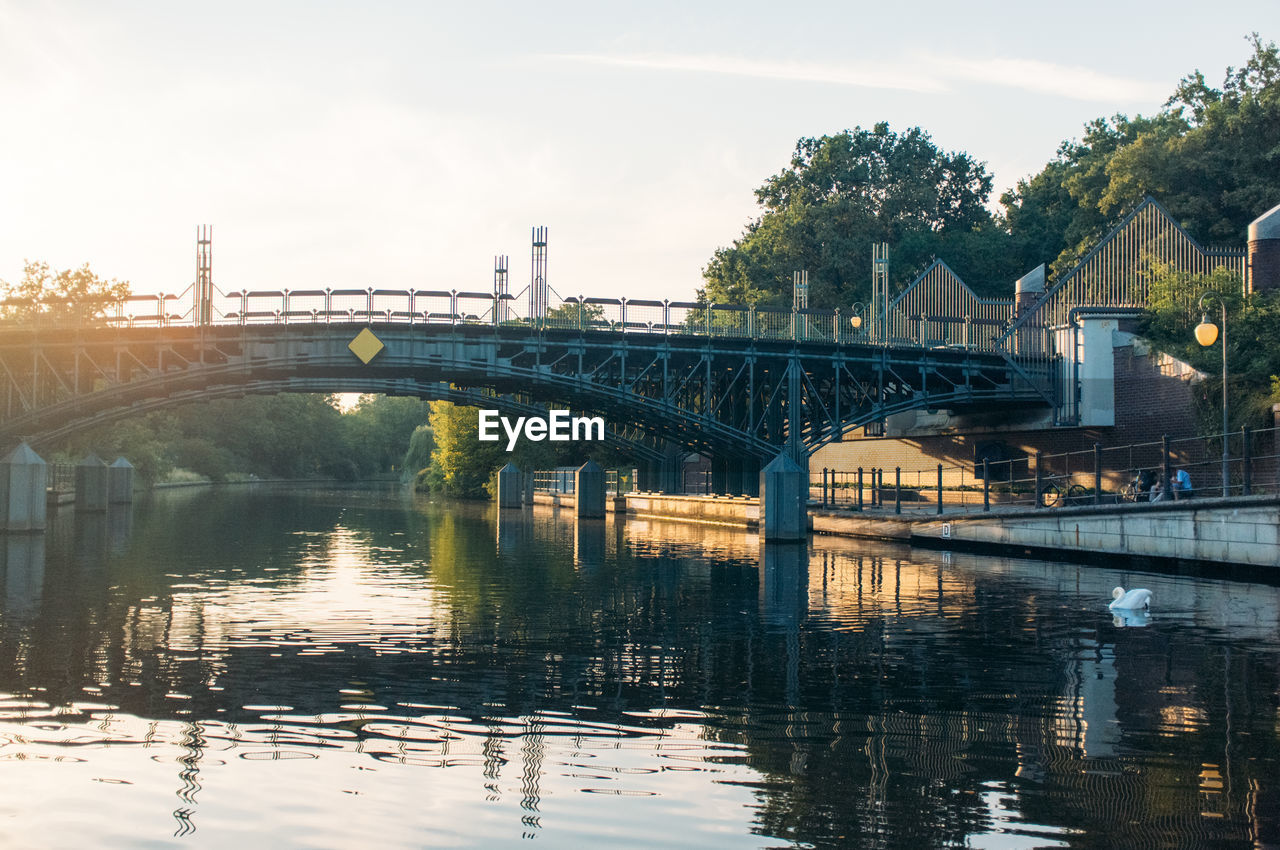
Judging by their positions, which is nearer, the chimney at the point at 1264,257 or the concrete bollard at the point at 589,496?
the chimney at the point at 1264,257

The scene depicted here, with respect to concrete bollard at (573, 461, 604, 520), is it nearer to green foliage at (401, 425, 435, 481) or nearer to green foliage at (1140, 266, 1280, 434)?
green foliage at (1140, 266, 1280, 434)

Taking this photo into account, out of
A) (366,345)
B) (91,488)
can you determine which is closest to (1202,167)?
(366,345)

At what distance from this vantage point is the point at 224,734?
10.6m

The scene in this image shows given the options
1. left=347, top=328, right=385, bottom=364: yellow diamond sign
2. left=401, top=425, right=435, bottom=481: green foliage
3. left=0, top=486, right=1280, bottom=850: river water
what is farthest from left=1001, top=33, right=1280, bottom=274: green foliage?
left=401, top=425, right=435, bottom=481: green foliage

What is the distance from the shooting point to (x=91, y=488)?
5825 cm

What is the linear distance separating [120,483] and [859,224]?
50.2m

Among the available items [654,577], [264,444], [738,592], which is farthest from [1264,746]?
[264,444]

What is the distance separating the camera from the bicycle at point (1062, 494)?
3428 cm

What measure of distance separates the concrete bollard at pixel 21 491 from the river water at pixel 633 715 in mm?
16825

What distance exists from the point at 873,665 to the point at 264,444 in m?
145

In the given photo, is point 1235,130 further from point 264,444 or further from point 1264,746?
point 264,444

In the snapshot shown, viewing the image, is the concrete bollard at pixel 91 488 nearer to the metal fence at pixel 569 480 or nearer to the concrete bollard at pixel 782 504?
the metal fence at pixel 569 480

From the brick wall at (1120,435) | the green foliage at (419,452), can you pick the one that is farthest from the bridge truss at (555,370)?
the green foliage at (419,452)

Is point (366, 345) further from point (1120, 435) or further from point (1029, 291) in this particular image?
point (1029, 291)
